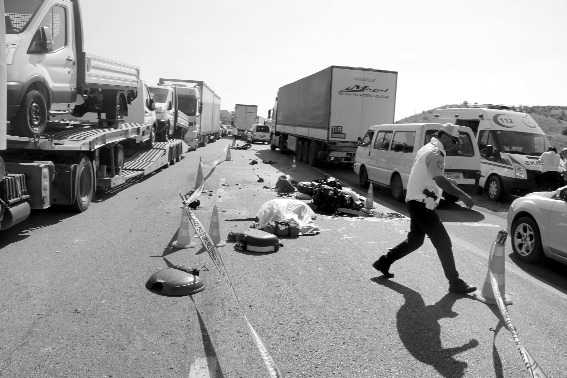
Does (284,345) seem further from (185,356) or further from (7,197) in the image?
(7,197)

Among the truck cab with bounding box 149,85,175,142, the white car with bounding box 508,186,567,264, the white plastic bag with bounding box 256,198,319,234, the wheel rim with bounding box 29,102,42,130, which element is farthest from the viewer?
the truck cab with bounding box 149,85,175,142

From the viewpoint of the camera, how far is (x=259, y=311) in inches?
194

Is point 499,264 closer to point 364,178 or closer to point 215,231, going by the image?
point 215,231

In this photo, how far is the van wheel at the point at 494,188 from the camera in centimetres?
1385

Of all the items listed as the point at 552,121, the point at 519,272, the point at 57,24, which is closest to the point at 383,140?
the point at 519,272

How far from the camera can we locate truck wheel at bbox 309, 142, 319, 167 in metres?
22.0

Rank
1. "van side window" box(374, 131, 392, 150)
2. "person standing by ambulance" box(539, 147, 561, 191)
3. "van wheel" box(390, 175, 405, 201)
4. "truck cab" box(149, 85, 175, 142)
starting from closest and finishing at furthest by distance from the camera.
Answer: "van wheel" box(390, 175, 405, 201)
"person standing by ambulance" box(539, 147, 561, 191)
"van side window" box(374, 131, 392, 150)
"truck cab" box(149, 85, 175, 142)

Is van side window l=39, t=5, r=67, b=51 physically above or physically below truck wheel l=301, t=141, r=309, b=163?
above

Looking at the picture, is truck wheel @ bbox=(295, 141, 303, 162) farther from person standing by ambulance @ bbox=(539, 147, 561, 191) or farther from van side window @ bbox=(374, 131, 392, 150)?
person standing by ambulance @ bbox=(539, 147, 561, 191)

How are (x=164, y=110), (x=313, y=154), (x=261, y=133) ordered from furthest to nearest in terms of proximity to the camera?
(x=261, y=133)
(x=313, y=154)
(x=164, y=110)

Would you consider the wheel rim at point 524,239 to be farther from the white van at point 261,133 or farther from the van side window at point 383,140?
the white van at point 261,133

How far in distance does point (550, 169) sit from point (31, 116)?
11770mm

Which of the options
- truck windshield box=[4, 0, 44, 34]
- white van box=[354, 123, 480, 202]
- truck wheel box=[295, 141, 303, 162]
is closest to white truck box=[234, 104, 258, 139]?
truck wheel box=[295, 141, 303, 162]

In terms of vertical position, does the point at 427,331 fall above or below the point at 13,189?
below
